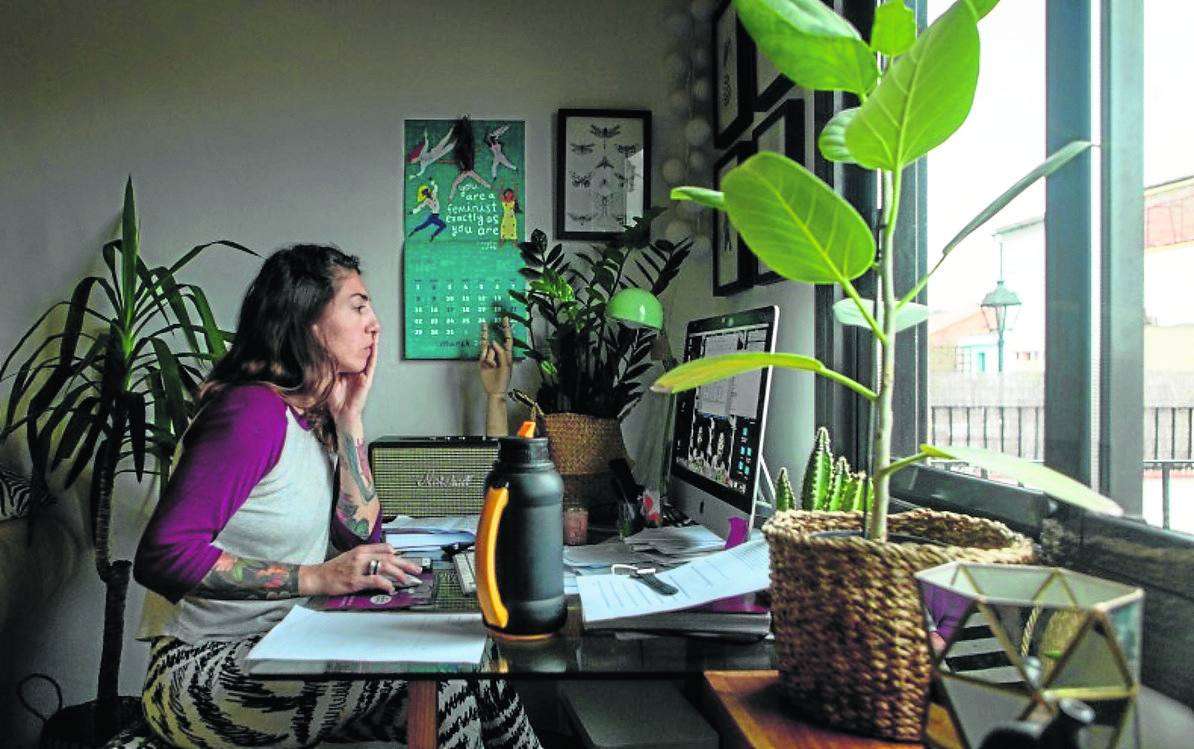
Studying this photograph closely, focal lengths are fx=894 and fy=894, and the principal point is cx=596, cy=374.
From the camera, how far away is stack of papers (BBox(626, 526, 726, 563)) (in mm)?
1681

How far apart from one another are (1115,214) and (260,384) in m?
1.33

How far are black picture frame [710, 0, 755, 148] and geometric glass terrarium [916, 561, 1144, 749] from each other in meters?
1.79

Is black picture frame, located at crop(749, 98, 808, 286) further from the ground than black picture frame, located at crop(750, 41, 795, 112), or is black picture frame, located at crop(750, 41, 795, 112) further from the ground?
black picture frame, located at crop(750, 41, 795, 112)

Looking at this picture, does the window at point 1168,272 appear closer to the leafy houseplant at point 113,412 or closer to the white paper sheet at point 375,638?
the white paper sheet at point 375,638

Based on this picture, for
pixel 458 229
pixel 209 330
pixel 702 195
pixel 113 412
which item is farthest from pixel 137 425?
pixel 702 195

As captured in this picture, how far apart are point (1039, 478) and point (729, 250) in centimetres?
186

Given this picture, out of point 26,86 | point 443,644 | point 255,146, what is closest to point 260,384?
point 443,644

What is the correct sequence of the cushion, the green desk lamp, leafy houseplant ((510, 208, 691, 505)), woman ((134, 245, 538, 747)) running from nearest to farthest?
woman ((134, 245, 538, 747)) → the green desk lamp → leafy houseplant ((510, 208, 691, 505)) → the cushion

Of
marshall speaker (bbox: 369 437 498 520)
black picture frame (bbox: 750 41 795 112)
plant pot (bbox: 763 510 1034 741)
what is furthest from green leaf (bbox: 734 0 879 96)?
marshall speaker (bbox: 369 437 498 520)

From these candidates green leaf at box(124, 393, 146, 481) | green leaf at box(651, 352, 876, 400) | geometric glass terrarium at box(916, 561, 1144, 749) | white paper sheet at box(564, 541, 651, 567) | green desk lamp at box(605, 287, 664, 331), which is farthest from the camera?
green leaf at box(124, 393, 146, 481)

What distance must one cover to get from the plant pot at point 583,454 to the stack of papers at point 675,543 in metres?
0.37

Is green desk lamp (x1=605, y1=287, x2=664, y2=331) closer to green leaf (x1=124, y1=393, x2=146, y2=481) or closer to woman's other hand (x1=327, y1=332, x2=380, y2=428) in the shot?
woman's other hand (x1=327, y1=332, x2=380, y2=428)

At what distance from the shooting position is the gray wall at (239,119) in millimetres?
2773

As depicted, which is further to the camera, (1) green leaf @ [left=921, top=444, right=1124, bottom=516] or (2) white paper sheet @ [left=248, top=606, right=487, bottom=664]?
(2) white paper sheet @ [left=248, top=606, right=487, bottom=664]
